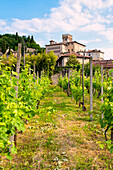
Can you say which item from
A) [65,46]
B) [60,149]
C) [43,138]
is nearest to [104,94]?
[60,149]

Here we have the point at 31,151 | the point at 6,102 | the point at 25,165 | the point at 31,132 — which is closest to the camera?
the point at 6,102

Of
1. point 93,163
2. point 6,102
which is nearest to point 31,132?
point 93,163

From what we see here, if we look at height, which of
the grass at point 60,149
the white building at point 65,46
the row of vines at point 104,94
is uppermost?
the white building at point 65,46

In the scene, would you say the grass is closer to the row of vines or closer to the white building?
the row of vines

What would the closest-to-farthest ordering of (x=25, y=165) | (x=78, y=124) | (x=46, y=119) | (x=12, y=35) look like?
(x=25, y=165) < (x=78, y=124) < (x=46, y=119) < (x=12, y=35)

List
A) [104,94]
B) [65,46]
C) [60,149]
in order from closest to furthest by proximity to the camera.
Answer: [104,94], [60,149], [65,46]

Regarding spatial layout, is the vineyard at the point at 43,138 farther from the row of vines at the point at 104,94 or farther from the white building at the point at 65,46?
the white building at the point at 65,46

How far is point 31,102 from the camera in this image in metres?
4.33

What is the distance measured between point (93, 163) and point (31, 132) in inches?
89.6

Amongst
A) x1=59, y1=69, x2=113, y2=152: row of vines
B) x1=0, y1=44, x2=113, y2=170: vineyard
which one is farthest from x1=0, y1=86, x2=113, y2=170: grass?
x1=59, y1=69, x2=113, y2=152: row of vines

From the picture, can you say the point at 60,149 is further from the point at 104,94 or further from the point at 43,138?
the point at 104,94

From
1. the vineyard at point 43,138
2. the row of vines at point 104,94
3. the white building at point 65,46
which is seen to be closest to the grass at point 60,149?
the vineyard at point 43,138

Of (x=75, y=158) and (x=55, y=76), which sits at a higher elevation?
(x=55, y=76)

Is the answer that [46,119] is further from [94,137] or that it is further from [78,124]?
[94,137]
